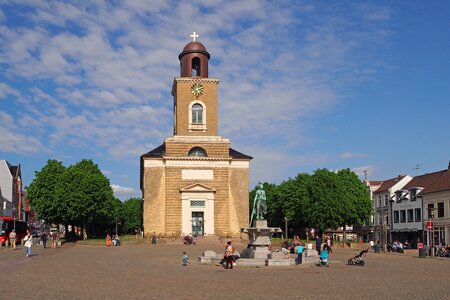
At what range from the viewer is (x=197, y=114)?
72688mm

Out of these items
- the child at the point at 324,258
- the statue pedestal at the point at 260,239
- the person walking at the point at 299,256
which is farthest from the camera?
the statue pedestal at the point at 260,239

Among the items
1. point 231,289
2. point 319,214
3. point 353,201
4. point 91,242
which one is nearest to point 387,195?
point 353,201

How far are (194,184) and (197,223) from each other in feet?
15.7

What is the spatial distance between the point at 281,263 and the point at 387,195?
2204 inches

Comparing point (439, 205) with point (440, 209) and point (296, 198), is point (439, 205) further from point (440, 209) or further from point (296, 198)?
point (296, 198)

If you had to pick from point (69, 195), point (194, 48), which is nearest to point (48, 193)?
point (69, 195)

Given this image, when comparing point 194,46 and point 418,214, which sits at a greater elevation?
point 194,46

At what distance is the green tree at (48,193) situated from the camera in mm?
69238

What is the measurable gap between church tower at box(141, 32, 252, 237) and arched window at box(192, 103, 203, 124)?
2.78ft

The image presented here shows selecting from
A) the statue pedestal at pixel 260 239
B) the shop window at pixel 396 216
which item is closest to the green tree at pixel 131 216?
the shop window at pixel 396 216

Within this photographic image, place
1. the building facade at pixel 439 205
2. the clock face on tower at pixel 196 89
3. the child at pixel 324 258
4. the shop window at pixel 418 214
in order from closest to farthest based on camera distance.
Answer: the child at pixel 324 258 → the building facade at pixel 439 205 → the shop window at pixel 418 214 → the clock face on tower at pixel 196 89

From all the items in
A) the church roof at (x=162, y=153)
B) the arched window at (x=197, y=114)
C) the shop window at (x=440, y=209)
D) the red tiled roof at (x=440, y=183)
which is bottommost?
the shop window at (x=440, y=209)

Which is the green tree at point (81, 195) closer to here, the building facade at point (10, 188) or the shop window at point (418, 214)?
the shop window at point (418, 214)

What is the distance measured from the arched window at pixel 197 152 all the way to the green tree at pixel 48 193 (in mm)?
16731
